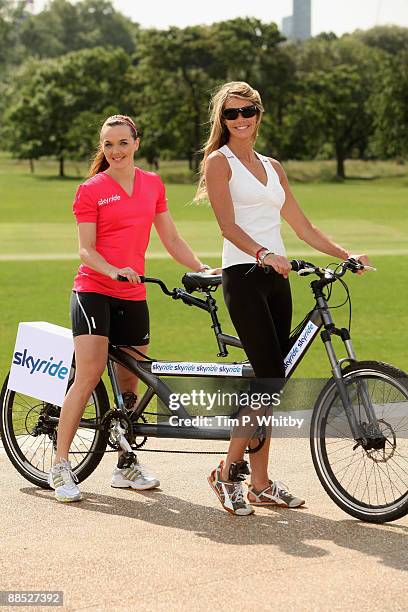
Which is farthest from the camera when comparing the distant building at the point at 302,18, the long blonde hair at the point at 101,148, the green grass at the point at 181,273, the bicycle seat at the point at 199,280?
the distant building at the point at 302,18

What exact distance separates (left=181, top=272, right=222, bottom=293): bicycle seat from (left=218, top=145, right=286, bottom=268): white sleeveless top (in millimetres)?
202

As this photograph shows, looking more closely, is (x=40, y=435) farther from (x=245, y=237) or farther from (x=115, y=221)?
(x=245, y=237)

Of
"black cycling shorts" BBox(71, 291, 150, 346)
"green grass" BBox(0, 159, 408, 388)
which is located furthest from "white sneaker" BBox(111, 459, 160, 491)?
"green grass" BBox(0, 159, 408, 388)

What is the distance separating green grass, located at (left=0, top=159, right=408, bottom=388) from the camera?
1080cm

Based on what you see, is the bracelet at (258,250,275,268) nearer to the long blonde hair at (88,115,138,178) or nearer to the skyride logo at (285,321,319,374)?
the skyride logo at (285,321,319,374)

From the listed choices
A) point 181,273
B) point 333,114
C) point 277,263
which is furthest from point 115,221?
point 333,114

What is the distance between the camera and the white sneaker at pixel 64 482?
16.8 feet

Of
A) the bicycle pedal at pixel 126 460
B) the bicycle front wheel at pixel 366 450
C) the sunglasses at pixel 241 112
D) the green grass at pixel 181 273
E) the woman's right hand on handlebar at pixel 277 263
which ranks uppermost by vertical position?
the sunglasses at pixel 241 112

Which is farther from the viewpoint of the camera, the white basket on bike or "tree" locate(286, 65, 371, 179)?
"tree" locate(286, 65, 371, 179)

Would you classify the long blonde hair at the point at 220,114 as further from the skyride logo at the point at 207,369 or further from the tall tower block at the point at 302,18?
the tall tower block at the point at 302,18

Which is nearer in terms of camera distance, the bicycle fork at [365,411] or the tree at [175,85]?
the bicycle fork at [365,411]

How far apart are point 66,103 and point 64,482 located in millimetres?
86036

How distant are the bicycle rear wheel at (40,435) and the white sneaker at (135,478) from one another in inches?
4.7

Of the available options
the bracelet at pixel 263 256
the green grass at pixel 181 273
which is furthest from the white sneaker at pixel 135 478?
the green grass at pixel 181 273
